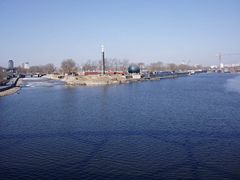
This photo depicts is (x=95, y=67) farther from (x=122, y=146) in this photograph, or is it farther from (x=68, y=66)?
(x=122, y=146)

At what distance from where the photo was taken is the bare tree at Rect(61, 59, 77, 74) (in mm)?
57022

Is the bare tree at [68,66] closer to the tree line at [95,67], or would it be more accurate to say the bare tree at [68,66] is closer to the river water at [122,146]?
the tree line at [95,67]

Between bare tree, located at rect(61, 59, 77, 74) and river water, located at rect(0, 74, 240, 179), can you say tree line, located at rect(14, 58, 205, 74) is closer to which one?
bare tree, located at rect(61, 59, 77, 74)

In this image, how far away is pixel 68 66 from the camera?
191ft

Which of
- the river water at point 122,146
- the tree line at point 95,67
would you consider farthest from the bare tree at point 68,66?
the river water at point 122,146

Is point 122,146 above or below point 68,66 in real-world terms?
below

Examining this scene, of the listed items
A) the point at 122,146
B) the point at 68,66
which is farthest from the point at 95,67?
the point at 122,146

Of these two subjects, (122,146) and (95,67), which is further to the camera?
(95,67)

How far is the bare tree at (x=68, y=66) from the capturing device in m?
57.0

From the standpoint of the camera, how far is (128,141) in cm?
816

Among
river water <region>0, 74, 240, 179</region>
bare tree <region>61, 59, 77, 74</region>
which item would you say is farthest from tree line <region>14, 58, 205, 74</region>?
river water <region>0, 74, 240, 179</region>

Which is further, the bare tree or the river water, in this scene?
the bare tree

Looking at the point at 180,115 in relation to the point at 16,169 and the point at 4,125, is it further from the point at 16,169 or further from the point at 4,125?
the point at 16,169

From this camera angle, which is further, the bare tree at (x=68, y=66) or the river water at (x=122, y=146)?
the bare tree at (x=68, y=66)
